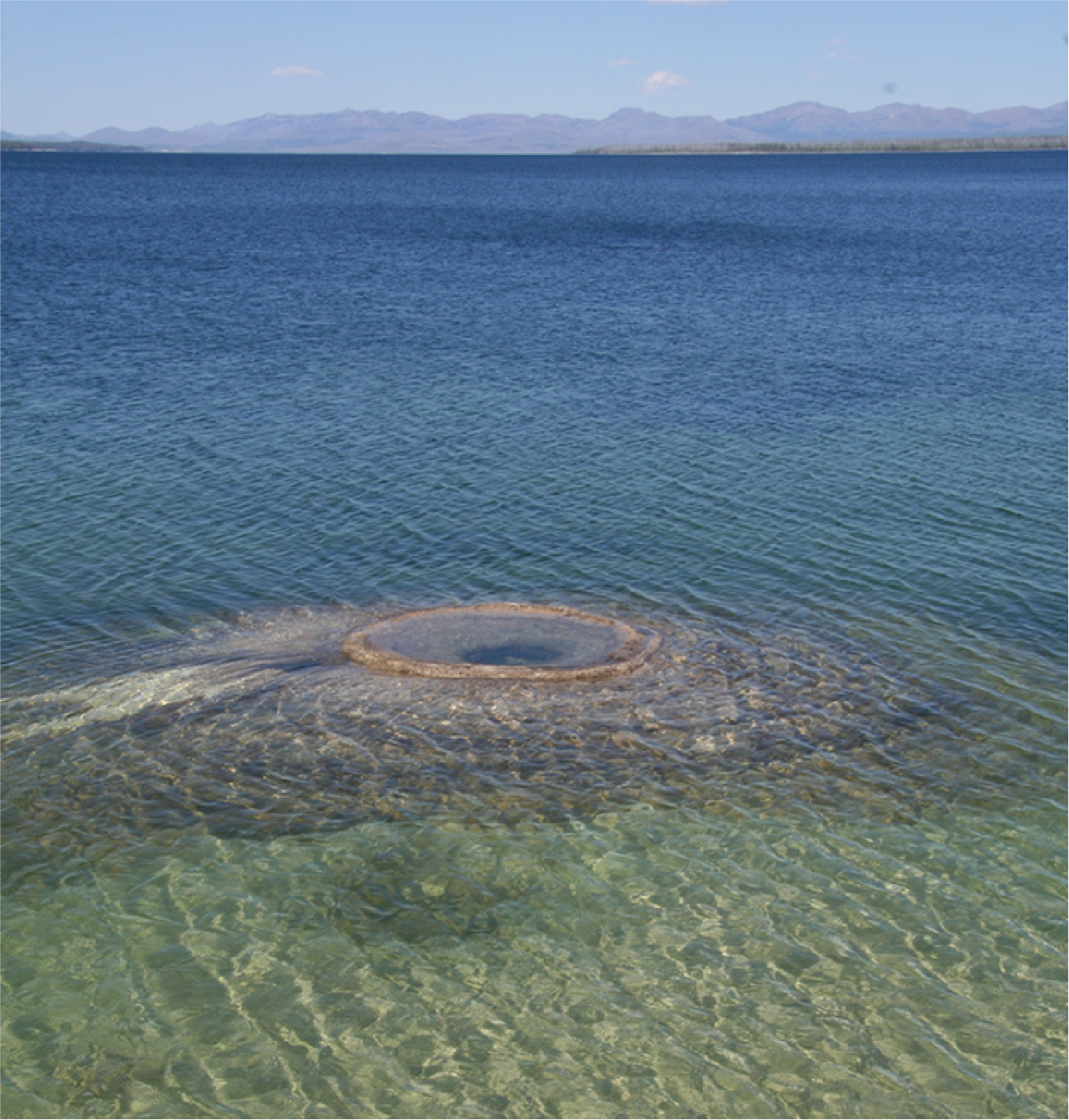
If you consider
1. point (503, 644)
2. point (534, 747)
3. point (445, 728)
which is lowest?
point (534, 747)

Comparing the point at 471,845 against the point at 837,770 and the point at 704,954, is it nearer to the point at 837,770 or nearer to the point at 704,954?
the point at 704,954

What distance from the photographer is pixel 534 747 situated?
65.9ft

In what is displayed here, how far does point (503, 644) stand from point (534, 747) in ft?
14.1

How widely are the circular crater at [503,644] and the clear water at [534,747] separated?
1.99 feet

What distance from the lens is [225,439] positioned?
3988 cm

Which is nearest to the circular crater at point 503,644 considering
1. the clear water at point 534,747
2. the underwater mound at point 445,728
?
the underwater mound at point 445,728

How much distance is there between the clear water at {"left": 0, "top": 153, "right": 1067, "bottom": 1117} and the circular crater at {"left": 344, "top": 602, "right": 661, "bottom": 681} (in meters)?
0.61

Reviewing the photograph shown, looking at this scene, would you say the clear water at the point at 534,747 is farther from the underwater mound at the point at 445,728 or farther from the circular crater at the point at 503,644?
the circular crater at the point at 503,644

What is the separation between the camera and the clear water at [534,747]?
13648 mm

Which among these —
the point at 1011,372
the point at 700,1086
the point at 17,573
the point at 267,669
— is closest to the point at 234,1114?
the point at 700,1086

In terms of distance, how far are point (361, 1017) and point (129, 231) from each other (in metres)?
104

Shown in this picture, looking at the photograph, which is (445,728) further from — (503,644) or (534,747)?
(503,644)

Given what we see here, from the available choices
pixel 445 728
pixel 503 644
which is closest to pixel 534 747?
pixel 445 728

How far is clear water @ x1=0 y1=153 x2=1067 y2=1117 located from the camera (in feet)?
44.8
